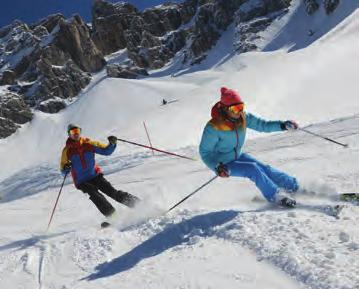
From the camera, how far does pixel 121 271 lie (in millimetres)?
5934

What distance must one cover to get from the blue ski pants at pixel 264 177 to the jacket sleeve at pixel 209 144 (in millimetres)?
261

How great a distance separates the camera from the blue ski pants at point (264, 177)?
276 inches

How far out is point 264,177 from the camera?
279 inches

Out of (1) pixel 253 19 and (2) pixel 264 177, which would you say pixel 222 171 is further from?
(1) pixel 253 19

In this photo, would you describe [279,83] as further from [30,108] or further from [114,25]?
[114,25]

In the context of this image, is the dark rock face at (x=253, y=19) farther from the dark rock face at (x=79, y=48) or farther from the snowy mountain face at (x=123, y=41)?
the dark rock face at (x=79, y=48)

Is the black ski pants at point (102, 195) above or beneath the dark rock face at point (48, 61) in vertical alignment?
above

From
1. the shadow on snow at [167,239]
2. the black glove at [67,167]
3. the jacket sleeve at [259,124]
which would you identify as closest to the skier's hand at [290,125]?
the jacket sleeve at [259,124]

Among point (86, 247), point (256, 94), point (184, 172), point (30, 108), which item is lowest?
point (30, 108)

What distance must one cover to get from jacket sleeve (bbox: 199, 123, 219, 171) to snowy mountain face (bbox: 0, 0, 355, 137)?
3081 inches

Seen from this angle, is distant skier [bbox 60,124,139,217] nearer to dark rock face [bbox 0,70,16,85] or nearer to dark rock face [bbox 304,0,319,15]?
dark rock face [bbox 304,0,319,15]

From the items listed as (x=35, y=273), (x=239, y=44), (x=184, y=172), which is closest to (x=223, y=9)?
(x=239, y=44)

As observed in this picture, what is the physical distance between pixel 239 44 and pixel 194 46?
1448 centimetres

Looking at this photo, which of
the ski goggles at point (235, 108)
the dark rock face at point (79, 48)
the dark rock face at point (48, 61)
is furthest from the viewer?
the dark rock face at point (79, 48)
